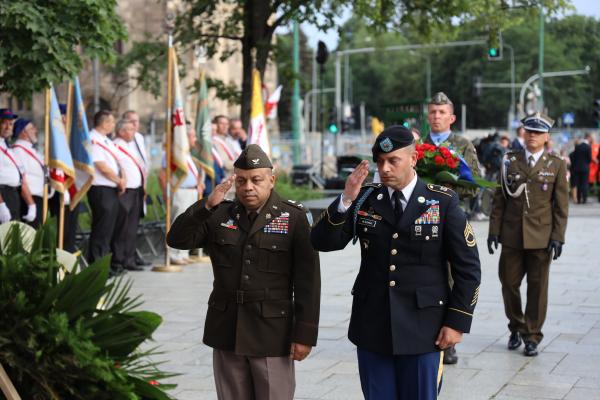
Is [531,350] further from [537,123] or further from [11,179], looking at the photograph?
[11,179]

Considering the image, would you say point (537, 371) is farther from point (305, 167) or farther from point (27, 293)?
point (305, 167)

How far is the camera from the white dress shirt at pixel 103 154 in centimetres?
1363

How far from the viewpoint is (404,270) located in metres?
4.89

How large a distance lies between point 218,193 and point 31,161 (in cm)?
838

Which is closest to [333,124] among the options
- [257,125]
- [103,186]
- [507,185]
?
[257,125]

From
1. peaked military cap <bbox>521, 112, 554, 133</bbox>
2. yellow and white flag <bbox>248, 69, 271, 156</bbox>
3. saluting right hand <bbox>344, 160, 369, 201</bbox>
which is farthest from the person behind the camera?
yellow and white flag <bbox>248, 69, 271, 156</bbox>

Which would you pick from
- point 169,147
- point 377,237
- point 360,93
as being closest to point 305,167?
point 169,147

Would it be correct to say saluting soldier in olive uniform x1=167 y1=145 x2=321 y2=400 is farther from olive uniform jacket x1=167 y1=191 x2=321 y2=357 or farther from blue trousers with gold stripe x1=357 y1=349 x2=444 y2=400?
blue trousers with gold stripe x1=357 y1=349 x2=444 y2=400

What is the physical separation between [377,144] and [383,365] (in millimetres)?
986

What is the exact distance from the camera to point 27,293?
3143 millimetres

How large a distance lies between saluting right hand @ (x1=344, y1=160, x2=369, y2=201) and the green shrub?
1.52 meters

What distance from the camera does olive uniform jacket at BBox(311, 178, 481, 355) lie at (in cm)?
487

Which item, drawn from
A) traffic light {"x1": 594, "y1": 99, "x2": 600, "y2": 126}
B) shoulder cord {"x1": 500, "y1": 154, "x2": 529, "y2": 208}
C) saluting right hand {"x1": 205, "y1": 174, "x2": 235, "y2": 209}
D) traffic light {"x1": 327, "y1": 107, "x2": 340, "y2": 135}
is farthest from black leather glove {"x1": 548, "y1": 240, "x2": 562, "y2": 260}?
traffic light {"x1": 327, "y1": 107, "x2": 340, "y2": 135}

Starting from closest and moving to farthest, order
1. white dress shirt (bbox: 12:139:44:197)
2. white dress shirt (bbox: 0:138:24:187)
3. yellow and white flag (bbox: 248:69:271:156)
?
white dress shirt (bbox: 0:138:24:187)
white dress shirt (bbox: 12:139:44:197)
yellow and white flag (bbox: 248:69:271:156)
